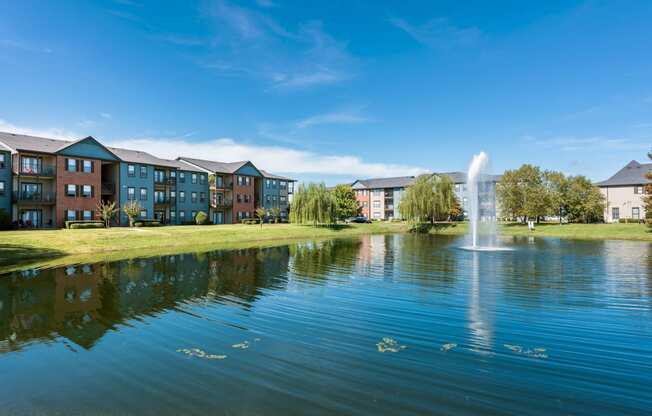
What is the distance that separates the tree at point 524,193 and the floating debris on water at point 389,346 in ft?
204

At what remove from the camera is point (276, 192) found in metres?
79.8

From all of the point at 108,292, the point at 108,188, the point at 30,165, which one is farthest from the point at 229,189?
the point at 108,292

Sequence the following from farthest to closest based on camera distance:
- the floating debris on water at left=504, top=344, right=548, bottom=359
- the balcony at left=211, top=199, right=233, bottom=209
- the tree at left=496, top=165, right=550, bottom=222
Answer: the balcony at left=211, top=199, right=233, bottom=209
the tree at left=496, top=165, right=550, bottom=222
the floating debris on water at left=504, top=344, right=548, bottom=359

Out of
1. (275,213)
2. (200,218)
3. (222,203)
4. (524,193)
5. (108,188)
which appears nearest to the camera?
(108,188)

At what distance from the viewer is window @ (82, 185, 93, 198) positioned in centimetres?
4900

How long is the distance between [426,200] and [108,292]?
181ft

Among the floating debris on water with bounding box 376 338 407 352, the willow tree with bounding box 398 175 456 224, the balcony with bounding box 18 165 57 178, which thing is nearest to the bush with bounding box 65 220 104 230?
the balcony with bounding box 18 165 57 178

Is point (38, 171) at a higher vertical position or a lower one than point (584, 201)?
higher

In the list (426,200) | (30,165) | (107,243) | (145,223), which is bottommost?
(107,243)

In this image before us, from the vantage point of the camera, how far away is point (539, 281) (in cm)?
1761

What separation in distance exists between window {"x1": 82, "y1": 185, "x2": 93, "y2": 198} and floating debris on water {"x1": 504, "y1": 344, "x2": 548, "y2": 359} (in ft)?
177

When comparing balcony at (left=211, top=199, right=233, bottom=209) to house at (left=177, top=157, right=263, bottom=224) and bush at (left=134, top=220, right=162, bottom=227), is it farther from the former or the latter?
bush at (left=134, top=220, right=162, bottom=227)

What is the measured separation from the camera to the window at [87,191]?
49.0 metres

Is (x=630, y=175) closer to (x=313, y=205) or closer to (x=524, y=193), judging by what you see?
(x=524, y=193)
